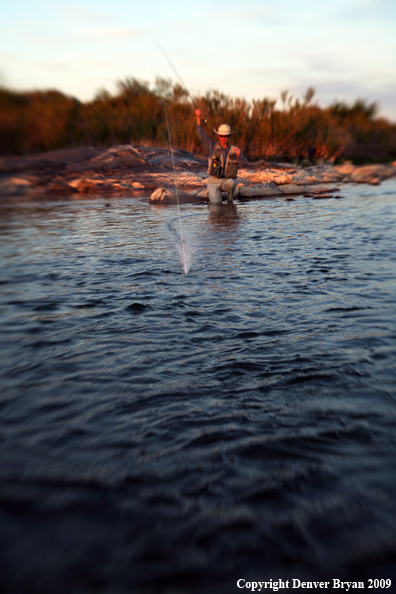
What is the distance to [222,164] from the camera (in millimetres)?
12273

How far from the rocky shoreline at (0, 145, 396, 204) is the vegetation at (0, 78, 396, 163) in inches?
65.5

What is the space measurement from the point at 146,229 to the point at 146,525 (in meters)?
7.64

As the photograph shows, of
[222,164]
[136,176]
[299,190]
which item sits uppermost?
[222,164]

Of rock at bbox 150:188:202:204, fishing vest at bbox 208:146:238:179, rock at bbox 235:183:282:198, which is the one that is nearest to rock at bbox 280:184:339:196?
rock at bbox 235:183:282:198

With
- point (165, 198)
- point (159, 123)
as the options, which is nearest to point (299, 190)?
point (165, 198)

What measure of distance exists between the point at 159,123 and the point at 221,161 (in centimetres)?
1084

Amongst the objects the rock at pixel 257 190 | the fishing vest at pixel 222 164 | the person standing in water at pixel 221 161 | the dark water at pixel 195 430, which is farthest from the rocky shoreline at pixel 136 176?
the dark water at pixel 195 430

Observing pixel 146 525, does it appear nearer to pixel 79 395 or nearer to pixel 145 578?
pixel 145 578

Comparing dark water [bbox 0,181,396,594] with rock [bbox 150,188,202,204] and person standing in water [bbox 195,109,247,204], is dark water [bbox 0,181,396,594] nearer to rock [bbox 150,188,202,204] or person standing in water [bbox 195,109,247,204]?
person standing in water [bbox 195,109,247,204]

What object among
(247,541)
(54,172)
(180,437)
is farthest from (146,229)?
(54,172)

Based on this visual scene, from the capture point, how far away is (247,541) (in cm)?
165

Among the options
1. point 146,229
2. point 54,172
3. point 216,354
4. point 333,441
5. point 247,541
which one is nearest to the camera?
point 247,541

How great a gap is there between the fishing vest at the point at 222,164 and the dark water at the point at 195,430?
7.61m

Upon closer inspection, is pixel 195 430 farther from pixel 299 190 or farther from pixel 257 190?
pixel 299 190
